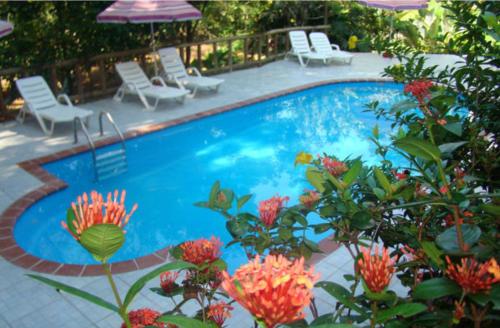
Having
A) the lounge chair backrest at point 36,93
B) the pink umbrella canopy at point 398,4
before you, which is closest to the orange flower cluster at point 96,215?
the lounge chair backrest at point 36,93

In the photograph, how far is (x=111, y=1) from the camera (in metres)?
9.32

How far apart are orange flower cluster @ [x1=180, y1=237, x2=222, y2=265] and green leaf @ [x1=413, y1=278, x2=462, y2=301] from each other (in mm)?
604

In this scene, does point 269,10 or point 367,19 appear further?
point 367,19

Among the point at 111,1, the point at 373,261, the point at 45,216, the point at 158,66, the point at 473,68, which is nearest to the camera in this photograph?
the point at 373,261

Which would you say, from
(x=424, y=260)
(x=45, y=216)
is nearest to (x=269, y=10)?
(x=45, y=216)

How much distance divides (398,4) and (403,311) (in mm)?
12012

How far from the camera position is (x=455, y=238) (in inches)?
47.7

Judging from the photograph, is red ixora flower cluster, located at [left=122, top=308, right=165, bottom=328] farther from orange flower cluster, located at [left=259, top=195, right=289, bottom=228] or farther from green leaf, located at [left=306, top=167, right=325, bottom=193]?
green leaf, located at [left=306, top=167, right=325, bottom=193]

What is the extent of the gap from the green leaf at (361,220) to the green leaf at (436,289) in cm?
47

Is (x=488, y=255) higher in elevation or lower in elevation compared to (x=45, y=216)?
higher

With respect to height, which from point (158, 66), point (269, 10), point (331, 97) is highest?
point (269, 10)

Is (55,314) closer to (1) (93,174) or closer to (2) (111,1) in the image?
(1) (93,174)

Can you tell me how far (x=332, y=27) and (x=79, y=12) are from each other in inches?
324

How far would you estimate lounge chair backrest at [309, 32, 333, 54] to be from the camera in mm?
13302
